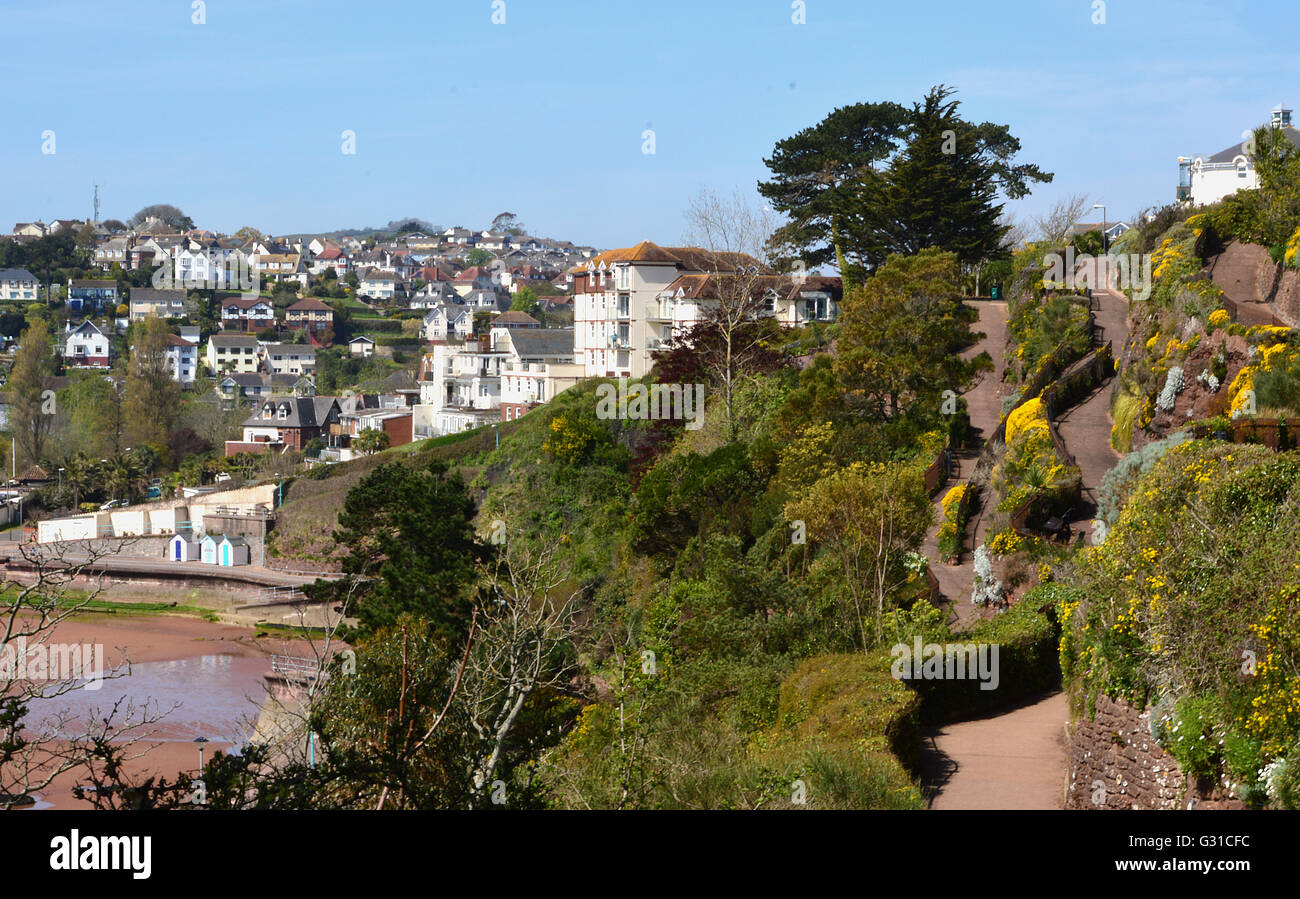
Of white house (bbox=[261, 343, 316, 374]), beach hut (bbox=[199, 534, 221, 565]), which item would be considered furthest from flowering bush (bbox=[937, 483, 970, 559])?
white house (bbox=[261, 343, 316, 374])

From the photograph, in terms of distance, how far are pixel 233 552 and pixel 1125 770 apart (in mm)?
51194

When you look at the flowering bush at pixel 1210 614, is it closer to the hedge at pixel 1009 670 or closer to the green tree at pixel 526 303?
the hedge at pixel 1009 670

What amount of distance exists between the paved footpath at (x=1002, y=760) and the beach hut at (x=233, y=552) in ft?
152

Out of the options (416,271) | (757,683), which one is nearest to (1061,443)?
(757,683)

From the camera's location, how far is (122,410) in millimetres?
83375

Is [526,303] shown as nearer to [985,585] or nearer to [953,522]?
[953,522]

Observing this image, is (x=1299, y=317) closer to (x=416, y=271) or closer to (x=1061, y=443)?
(x=1061, y=443)

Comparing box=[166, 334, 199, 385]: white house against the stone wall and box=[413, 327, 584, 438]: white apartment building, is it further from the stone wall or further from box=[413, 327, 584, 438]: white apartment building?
the stone wall

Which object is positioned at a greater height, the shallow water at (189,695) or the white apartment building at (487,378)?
the white apartment building at (487,378)

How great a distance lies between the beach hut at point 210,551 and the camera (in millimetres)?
56562

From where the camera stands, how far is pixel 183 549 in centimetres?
5734

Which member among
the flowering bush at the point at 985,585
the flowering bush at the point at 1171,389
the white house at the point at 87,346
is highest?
the white house at the point at 87,346

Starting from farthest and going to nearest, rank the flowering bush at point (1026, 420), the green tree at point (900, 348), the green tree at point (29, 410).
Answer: the green tree at point (29, 410) → the green tree at point (900, 348) → the flowering bush at point (1026, 420)

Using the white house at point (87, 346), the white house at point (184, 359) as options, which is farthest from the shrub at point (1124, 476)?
the white house at point (87, 346)
